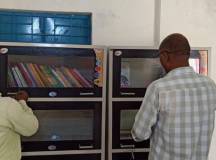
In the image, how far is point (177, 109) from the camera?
1.72 metres

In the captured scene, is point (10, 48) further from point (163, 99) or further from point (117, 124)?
point (163, 99)

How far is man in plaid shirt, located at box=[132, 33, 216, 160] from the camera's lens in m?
1.72

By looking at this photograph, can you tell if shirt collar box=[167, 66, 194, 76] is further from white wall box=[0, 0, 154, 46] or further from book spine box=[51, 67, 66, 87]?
white wall box=[0, 0, 154, 46]

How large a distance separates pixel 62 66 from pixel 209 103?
1.05m

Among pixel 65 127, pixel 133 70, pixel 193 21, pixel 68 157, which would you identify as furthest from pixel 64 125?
pixel 193 21

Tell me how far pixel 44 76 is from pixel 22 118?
38 cm

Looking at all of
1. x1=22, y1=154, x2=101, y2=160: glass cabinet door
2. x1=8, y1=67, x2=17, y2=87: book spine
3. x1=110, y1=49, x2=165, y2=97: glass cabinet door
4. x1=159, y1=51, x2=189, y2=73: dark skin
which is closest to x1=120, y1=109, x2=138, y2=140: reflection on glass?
x1=110, y1=49, x2=165, y2=97: glass cabinet door

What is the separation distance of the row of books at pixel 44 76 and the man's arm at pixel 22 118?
0.62 ft

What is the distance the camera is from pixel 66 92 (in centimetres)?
222

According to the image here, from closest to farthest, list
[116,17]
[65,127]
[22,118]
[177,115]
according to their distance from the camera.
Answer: [177,115] < [22,118] < [65,127] < [116,17]

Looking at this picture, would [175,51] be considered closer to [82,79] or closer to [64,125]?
[82,79]

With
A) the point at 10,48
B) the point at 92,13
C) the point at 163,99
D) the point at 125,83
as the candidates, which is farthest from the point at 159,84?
the point at 92,13

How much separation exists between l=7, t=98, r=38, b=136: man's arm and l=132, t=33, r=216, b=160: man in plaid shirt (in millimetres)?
671

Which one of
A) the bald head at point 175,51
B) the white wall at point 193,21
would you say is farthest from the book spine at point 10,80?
the white wall at point 193,21
